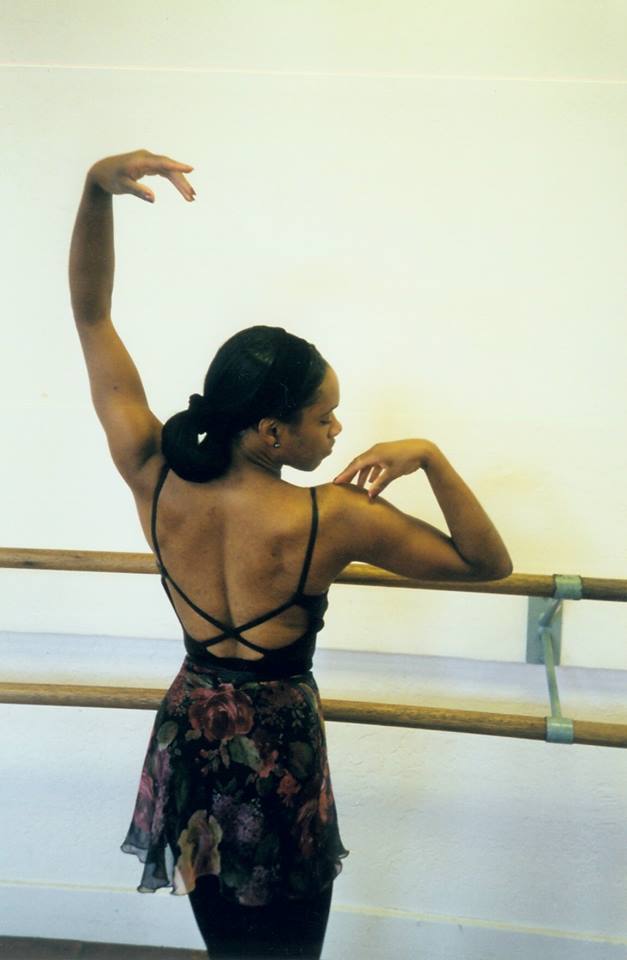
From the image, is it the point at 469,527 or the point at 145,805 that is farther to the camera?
the point at 145,805

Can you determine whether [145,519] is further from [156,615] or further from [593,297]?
[593,297]

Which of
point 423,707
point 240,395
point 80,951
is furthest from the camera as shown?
point 80,951

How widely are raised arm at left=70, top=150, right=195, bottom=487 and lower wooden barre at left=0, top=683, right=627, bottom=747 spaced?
0.51 m

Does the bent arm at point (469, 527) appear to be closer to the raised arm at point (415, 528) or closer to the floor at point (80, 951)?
the raised arm at point (415, 528)

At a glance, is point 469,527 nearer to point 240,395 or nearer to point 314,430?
point 314,430

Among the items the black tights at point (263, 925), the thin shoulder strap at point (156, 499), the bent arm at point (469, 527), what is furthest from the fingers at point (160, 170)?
the black tights at point (263, 925)

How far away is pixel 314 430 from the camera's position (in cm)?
138

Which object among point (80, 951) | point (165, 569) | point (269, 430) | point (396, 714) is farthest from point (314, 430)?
point (80, 951)

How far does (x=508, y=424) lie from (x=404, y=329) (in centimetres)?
26

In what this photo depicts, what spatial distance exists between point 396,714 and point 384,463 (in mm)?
527

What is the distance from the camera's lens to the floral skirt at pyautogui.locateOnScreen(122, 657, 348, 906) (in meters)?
1.42

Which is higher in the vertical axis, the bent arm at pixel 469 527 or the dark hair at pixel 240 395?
the dark hair at pixel 240 395

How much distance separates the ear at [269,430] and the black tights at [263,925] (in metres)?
0.64

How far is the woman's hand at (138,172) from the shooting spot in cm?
134
